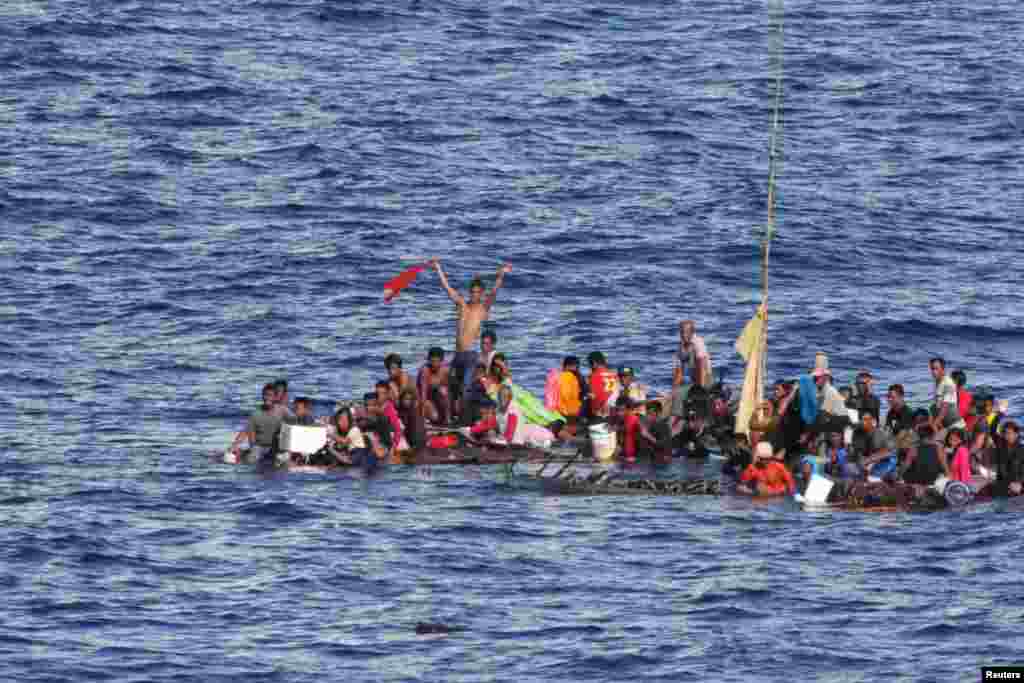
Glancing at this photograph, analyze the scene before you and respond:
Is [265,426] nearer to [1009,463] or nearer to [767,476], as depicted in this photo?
[767,476]

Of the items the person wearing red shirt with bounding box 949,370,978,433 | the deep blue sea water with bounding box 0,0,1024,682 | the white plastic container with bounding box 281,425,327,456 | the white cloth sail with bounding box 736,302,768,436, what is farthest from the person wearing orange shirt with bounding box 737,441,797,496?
the white plastic container with bounding box 281,425,327,456

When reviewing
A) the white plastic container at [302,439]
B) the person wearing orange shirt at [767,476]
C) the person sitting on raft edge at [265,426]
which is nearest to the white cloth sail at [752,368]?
the person wearing orange shirt at [767,476]

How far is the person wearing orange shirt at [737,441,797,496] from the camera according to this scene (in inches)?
1718

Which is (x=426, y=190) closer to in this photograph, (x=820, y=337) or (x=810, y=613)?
(x=820, y=337)

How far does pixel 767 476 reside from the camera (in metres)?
43.6

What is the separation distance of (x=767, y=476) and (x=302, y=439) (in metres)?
8.42

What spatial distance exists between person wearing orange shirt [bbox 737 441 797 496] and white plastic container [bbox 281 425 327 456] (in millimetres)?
7744

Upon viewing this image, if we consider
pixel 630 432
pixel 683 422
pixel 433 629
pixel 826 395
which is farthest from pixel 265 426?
pixel 826 395

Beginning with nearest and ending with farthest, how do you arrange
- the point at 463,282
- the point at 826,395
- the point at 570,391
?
the point at 826,395 < the point at 570,391 < the point at 463,282

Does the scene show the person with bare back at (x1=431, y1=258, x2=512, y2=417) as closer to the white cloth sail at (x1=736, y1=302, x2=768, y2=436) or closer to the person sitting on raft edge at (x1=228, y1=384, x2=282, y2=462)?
the person sitting on raft edge at (x1=228, y1=384, x2=282, y2=462)

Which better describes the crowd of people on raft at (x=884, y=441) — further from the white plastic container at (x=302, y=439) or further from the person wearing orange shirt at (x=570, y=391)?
the white plastic container at (x=302, y=439)

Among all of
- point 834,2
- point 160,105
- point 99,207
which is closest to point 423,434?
point 99,207

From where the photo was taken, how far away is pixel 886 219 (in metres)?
74.9

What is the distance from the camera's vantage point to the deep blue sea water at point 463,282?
37625 millimetres
